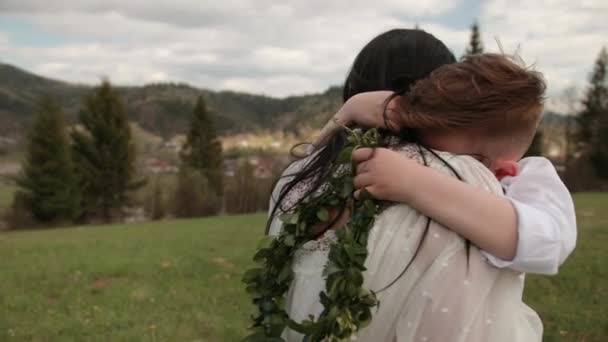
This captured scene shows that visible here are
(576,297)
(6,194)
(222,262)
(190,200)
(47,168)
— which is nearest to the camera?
(576,297)

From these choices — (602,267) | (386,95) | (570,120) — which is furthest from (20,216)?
(570,120)

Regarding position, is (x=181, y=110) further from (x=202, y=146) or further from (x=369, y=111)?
(x=369, y=111)

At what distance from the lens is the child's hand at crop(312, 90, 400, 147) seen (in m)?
1.53

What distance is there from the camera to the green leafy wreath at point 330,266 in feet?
4.74

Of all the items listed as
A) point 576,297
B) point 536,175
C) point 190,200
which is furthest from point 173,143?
point 536,175

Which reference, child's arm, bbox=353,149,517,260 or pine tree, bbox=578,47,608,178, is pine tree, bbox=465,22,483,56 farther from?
child's arm, bbox=353,149,517,260

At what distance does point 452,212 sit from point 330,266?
35cm

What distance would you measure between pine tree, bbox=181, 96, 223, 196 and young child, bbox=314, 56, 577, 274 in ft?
174

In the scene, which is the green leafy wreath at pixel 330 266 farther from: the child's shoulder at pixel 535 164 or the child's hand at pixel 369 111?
the child's shoulder at pixel 535 164

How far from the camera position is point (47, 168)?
38.1 meters

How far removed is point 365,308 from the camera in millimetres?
1447

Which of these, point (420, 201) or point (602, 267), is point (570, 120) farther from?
point (420, 201)

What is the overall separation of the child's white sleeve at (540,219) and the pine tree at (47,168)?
4052 cm

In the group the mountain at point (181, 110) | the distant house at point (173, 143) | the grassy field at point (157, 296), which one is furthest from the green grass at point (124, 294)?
the mountain at point (181, 110)
